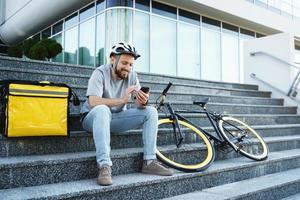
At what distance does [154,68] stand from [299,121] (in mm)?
5655

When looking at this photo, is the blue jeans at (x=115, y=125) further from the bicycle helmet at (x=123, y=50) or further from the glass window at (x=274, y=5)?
the glass window at (x=274, y=5)

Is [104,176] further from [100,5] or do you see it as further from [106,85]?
[100,5]

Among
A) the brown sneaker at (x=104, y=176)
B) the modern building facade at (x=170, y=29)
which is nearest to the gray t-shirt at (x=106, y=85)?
the brown sneaker at (x=104, y=176)

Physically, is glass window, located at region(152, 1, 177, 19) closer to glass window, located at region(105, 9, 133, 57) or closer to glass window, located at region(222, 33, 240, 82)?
glass window, located at region(105, 9, 133, 57)

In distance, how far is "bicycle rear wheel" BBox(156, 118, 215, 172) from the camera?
3656mm

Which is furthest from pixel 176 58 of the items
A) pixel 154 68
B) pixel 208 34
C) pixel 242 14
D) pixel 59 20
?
pixel 59 20

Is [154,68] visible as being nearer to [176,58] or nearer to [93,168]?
[176,58]

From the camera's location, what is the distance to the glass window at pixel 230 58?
14516 mm

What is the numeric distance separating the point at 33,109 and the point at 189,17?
1096 centimetres

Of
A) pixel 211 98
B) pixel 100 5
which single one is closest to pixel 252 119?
pixel 211 98

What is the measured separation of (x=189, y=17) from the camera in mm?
13250

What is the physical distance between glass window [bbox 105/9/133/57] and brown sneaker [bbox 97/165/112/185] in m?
8.53

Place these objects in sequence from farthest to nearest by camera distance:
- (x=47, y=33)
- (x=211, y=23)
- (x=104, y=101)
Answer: (x=47, y=33)
(x=211, y=23)
(x=104, y=101)

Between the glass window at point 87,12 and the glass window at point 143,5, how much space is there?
1766 mm
